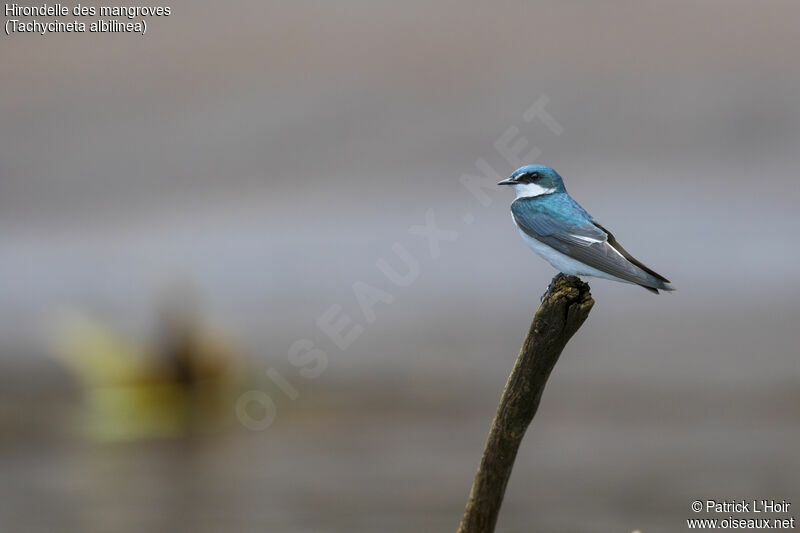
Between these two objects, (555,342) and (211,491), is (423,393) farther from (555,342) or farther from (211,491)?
(555,342)

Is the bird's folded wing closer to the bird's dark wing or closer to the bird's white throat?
the bird's dark wing

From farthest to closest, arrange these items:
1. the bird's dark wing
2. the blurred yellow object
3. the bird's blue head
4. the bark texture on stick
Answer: the blurred yellow object < the bird's blue head < the bird's dark wing < the bark texture on stick

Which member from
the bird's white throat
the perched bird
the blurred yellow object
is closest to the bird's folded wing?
the perched bird

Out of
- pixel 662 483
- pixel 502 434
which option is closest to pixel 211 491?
pixel 662 483

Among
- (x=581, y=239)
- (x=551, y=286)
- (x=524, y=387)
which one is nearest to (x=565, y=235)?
(x=581, y=239)

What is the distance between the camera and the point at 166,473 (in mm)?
17203

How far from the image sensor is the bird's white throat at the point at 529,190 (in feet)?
23.9

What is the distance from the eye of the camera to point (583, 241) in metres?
6.79

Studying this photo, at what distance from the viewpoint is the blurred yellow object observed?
21.5 meters

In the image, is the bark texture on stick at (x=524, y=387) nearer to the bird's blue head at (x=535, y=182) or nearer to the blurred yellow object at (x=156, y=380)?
the bird's blue head at (x=535, y=182)

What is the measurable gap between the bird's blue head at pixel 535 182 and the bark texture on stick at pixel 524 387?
0.84 meters

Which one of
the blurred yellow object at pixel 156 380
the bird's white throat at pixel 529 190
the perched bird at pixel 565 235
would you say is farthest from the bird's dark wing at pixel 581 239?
the blurred yellow object at pixel 156 380

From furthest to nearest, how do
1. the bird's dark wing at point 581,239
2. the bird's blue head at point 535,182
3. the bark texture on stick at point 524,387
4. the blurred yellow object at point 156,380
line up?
the blurred yellow object at point 156,380, the bird's blue head at point 535,182, the bird's dark wing at point 581,239, the bark texture on stick at point 524,387

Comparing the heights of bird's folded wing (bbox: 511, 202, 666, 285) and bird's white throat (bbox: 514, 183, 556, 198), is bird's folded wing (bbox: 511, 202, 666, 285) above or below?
below
